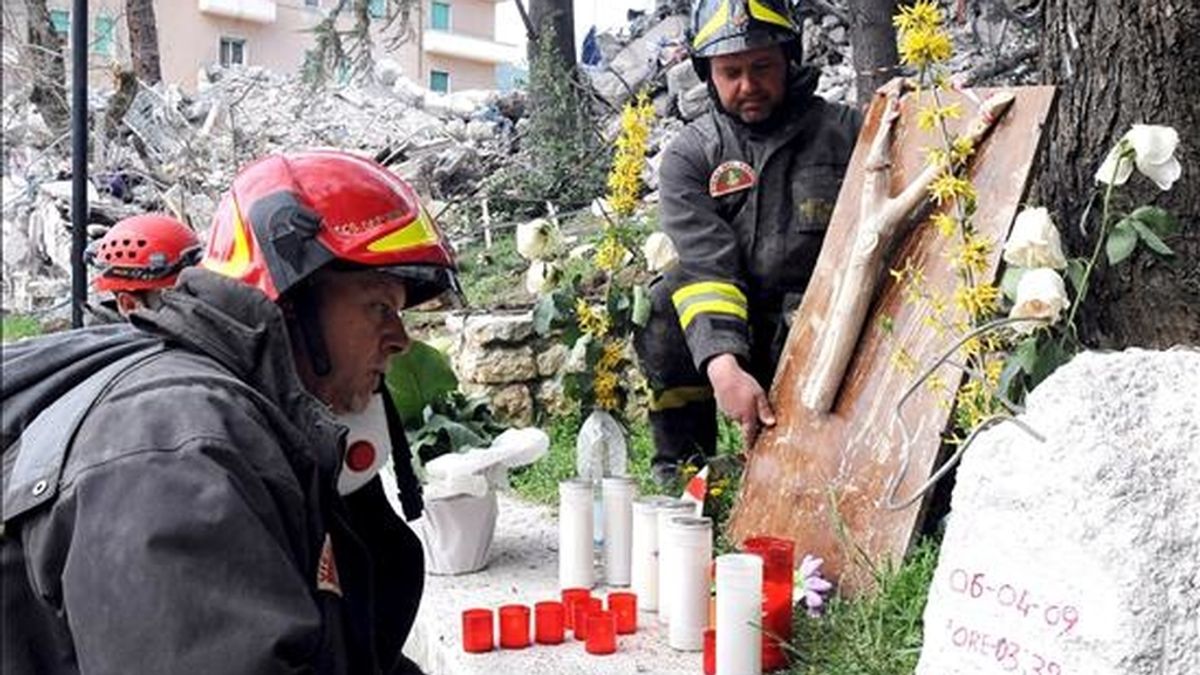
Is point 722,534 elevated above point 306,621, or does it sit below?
below

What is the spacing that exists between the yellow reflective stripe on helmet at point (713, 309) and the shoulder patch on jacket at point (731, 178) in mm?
394

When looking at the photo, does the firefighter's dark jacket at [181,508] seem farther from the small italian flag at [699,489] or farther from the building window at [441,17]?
the building window at [441,17]

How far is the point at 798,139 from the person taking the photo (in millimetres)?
3982

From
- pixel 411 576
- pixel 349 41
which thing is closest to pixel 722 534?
pixel 411 576

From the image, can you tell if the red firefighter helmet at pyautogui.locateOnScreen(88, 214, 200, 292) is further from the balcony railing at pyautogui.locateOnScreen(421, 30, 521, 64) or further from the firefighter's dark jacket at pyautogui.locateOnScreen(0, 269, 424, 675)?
the balcony railing at pyautogui.locateOnScreen(421, 30, 521, 64)

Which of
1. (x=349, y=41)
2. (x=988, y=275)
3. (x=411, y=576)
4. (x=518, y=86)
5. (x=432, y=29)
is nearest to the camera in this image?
(x=411, y=576)

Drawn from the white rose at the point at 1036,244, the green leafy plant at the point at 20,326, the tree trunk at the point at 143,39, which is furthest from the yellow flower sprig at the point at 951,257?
the tree trunk at the point at 143,39

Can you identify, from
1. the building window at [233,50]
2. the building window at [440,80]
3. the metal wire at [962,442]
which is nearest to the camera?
the metal wire at [962,442]

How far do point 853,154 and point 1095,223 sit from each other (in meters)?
0.80

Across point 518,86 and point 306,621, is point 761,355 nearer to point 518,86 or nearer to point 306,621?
point 306,621

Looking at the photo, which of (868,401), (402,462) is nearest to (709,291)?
(868,401)

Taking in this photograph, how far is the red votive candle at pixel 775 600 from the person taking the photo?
113 inches

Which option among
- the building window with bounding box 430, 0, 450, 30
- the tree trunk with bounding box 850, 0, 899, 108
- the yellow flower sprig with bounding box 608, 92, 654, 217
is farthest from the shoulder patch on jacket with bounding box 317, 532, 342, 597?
the building window with bounding box 430, 0, 450, 30

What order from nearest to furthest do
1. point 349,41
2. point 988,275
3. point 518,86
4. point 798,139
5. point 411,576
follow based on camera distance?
point 411,576, point 988,275, point 798,139, point 349,41, point 518,86
